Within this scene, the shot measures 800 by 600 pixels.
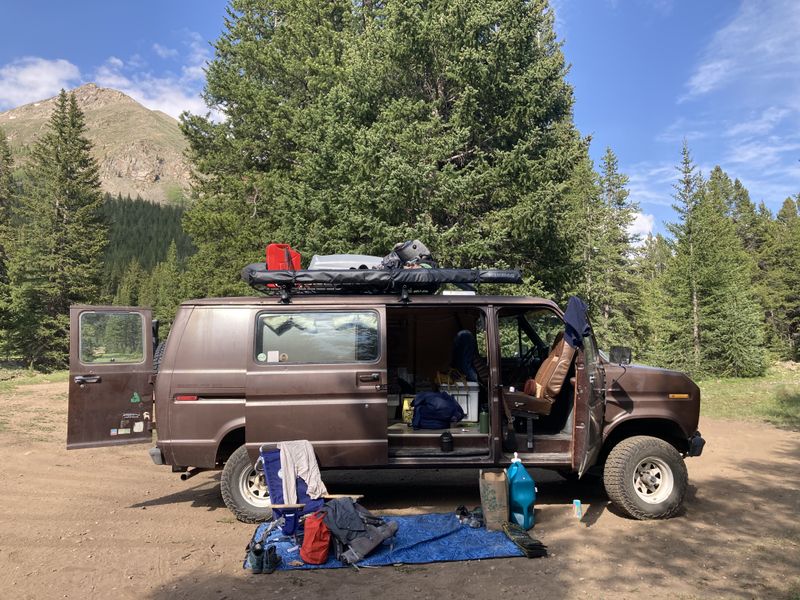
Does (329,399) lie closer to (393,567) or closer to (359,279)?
(359,279)


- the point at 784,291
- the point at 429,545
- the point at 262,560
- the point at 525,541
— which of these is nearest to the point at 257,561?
the point at 262,560

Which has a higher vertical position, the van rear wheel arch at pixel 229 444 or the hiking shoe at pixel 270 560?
the van rear wheel arch at pixel 229 444

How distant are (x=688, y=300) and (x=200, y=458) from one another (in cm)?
2622

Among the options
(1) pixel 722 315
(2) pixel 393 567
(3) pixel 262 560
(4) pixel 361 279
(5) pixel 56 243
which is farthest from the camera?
(5) pixel 56 243

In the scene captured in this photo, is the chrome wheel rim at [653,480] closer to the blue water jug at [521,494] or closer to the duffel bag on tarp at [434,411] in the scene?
the blue water jug at [521,494]

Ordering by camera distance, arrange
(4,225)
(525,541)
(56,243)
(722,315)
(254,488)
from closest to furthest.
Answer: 1. (525,541)
2. (254,488)
3. (722,315)
4. (56,243)
5. (4,225)

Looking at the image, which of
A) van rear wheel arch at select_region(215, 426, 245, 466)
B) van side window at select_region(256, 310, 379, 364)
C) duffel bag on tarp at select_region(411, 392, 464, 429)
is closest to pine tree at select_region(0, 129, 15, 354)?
van rear wheel arch at select_region(215, 426, 245, 466)

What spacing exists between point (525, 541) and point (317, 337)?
2827 mm

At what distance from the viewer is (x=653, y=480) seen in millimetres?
5910

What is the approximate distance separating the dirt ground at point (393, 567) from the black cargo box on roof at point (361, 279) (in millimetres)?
2552

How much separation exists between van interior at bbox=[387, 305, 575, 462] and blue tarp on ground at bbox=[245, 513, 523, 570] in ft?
2.41

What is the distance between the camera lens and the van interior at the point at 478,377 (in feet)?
19.7

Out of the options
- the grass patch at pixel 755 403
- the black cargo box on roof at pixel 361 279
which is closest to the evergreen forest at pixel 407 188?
the grass patch at pixel 755 403

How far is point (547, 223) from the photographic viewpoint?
14234 mm
